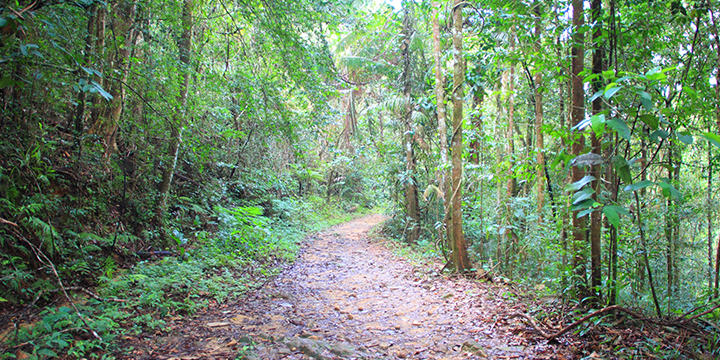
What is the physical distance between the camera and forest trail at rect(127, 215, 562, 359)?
135 inches

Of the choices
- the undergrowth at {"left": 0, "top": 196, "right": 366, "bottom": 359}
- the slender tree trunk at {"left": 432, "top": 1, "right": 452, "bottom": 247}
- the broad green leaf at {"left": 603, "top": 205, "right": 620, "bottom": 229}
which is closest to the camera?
the broad green leaf at {"left": 603, "top": 205, "right": 620, "bottom": 229}

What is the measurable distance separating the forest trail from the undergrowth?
11.6 inches

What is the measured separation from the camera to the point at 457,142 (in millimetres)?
6617

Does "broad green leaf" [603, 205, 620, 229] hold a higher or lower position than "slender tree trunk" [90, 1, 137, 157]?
lower

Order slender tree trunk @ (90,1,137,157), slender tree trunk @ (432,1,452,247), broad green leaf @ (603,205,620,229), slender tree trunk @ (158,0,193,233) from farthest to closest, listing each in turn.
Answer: slender tree trunk @ (432,1,452,247) → slender tree trunk @ (158,0,193,233) → slender tree trunk @ (90,1,137,157) → broad green leaf @ (603,205,620,229)

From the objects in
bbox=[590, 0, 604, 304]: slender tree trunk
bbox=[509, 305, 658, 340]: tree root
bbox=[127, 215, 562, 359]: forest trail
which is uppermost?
bbox=[590, 0, 604, 304]: slender tree trunk

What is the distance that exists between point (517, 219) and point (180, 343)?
22.4 ft

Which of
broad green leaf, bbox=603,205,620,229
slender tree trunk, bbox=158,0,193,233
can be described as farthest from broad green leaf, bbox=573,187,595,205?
slender tree trunk, bbox=158,0,193,233

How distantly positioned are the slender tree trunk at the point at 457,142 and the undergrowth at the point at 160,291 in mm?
3518

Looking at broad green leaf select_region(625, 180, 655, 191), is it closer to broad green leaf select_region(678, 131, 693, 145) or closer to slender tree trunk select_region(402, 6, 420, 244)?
broad green leaf select_region(678, 131, 693, 145)

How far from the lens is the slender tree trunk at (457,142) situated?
6.45m

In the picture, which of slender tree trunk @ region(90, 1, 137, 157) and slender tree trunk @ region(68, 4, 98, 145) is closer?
slender tree trunk @ region(68, 4, 98, 145)

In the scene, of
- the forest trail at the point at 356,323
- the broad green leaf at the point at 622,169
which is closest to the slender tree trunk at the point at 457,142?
the forest trail at the point at 356,323

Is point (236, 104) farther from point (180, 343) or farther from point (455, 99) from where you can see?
point (180, 343)
